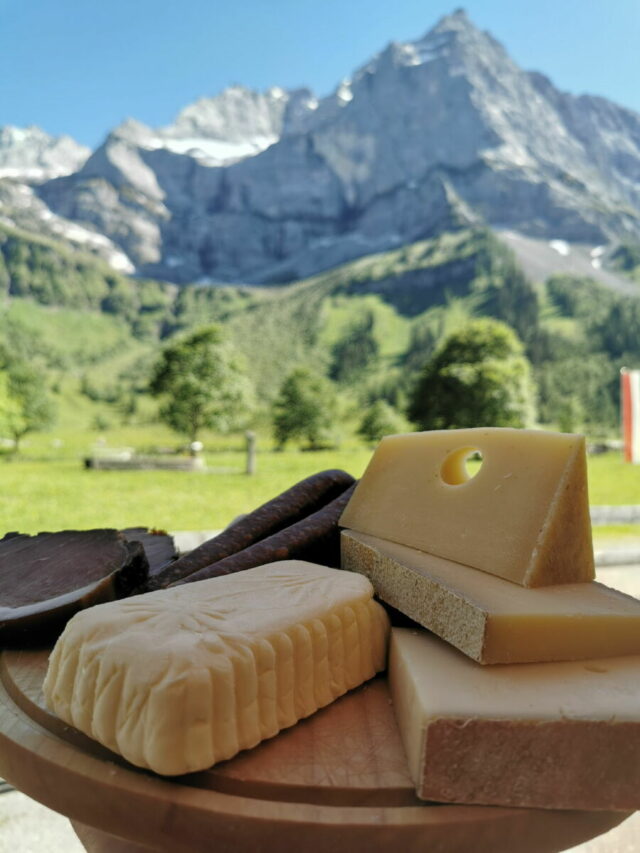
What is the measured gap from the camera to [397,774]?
1.85ft

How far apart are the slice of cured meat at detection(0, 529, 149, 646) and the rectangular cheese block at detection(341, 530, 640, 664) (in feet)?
1.39

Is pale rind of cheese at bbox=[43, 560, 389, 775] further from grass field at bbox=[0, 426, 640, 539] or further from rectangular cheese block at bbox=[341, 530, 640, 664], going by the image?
grass field at bbox=[0, 426, 640, 539]

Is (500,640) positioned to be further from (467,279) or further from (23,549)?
(467,279)

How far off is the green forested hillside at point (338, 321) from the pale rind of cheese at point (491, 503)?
90.2ft

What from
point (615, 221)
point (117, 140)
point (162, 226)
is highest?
point (117, 140)

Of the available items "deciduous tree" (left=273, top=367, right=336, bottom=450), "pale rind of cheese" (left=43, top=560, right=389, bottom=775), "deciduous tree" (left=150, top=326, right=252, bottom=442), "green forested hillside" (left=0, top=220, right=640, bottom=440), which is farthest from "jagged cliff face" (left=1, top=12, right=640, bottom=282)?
"pale rind of cheese" (left=43, top=560, right=389, bottom=775)

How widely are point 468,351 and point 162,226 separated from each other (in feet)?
274

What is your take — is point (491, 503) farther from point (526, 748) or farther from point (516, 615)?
point (526, 748)

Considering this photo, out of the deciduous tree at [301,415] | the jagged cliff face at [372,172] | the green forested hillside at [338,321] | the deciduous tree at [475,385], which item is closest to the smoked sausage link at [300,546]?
the deciduous tree at [475,385]

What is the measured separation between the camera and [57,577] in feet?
2.90

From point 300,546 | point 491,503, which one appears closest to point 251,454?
point 300,546

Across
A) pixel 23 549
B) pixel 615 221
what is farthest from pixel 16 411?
pixel 615 221

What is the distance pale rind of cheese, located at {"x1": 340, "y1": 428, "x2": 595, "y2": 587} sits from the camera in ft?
2.56

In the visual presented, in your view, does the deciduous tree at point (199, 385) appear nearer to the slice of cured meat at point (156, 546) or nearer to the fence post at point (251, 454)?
the fence post at point (251, 454)
